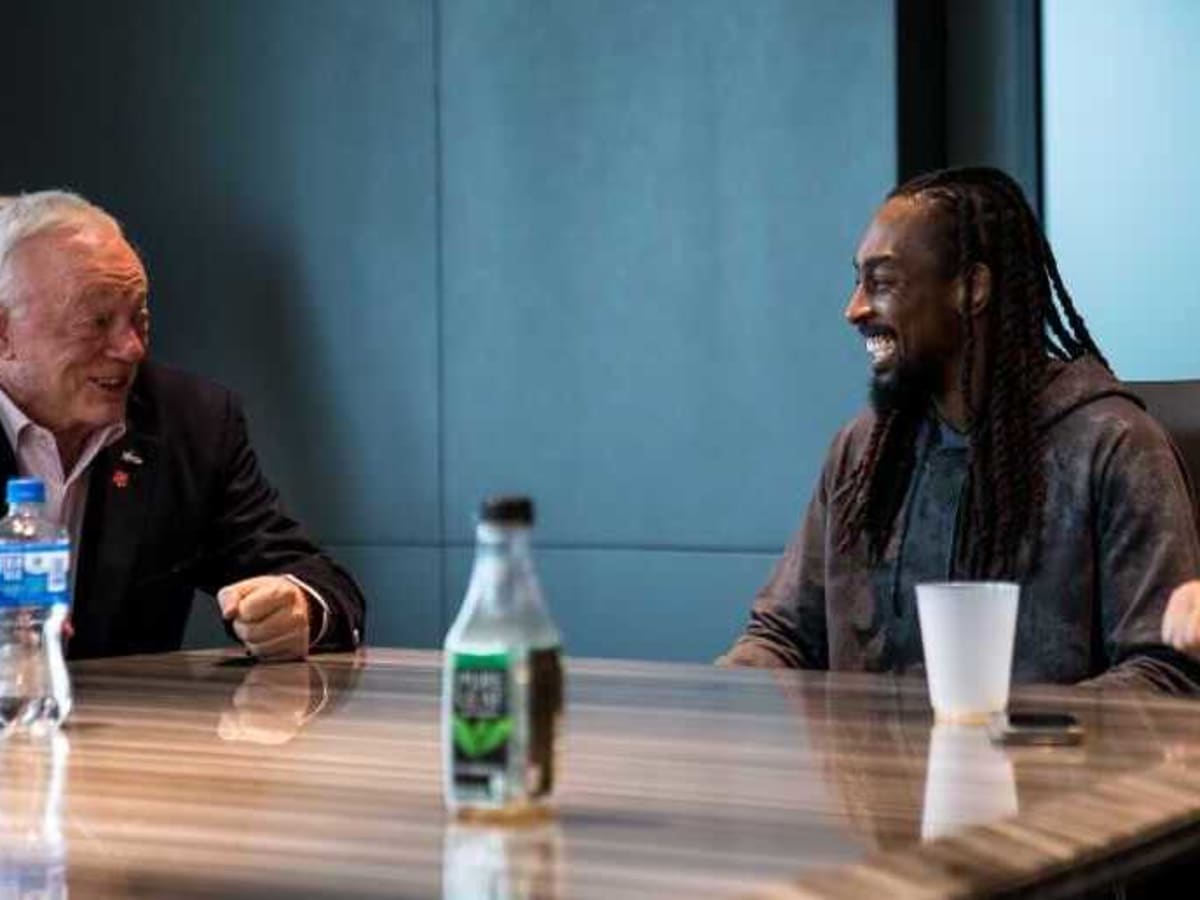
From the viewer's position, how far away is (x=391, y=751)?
61.3 inches

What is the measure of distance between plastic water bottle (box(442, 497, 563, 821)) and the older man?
5.06 ft

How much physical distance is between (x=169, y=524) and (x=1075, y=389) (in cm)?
124

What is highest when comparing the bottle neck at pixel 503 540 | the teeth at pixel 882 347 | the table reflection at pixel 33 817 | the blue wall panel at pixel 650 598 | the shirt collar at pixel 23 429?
the teeth at pixel 882 347

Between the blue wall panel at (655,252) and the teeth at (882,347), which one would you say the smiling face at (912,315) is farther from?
the blue wall panel at (655,252)

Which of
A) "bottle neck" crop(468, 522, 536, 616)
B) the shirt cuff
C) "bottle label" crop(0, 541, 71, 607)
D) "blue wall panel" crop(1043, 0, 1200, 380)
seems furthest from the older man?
"blue wall panel" crop(1043, 0, 1200, 380)

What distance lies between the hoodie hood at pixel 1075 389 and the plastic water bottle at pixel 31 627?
1.20 metres

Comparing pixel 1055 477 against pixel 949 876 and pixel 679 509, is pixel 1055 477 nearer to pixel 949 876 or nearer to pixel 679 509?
pixel 949 876

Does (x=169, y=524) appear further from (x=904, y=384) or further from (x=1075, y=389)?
(x=1075, y=389)

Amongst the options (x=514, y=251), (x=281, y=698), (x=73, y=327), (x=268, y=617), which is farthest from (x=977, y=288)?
(x=514, y=251)

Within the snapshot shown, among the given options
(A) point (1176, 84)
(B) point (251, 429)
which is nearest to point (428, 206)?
(B) point (251, 429)

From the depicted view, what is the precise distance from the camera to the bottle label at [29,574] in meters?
1.88

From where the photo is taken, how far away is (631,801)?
129 centimetres

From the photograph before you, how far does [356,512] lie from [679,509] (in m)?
0.84

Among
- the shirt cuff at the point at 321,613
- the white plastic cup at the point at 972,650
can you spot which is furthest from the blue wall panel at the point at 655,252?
the white plastic cup at the point at 972,650
